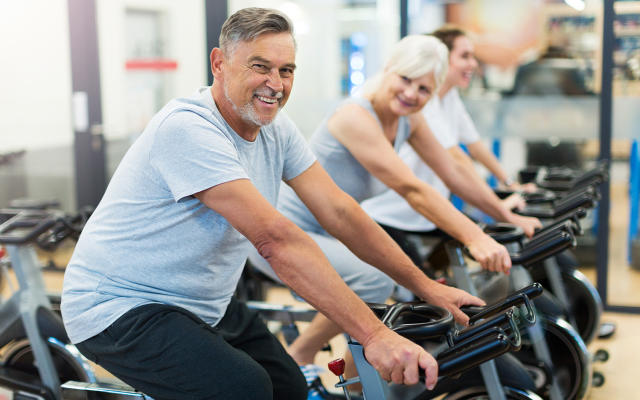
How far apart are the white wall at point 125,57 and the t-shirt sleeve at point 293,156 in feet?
10.3

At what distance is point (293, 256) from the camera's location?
4.72 feet

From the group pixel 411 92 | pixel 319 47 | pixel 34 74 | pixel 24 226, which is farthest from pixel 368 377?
pixel 34 74

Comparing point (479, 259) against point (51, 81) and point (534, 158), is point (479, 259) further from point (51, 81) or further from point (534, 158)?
point (51, 81)

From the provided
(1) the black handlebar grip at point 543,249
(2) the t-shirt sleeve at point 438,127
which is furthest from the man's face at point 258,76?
(2) the t-shirt sleeve at point 438,127

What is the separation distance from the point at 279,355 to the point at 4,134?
12.5 feet

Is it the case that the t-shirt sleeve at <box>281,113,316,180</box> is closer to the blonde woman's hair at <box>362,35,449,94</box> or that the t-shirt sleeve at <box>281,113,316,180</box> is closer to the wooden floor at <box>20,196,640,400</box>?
the blonde woman's hair at <box>362,35,449,94</box>

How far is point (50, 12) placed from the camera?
4.95 m

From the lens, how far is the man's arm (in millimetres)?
1395

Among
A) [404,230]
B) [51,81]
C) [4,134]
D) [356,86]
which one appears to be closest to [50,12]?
[51,81]

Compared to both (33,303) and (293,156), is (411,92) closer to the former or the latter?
(293,156)

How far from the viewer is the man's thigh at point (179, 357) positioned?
60.6 inches

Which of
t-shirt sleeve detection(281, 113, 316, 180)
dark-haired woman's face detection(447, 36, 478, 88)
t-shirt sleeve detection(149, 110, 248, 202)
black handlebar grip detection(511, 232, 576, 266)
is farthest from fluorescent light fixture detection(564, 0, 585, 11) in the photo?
t-shirt sleeve detection(149, 110, 248, 202)

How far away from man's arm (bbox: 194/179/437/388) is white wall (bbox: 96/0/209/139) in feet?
11.6

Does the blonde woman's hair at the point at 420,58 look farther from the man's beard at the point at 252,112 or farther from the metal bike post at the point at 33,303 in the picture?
the metal bike post at the point at 33,303
